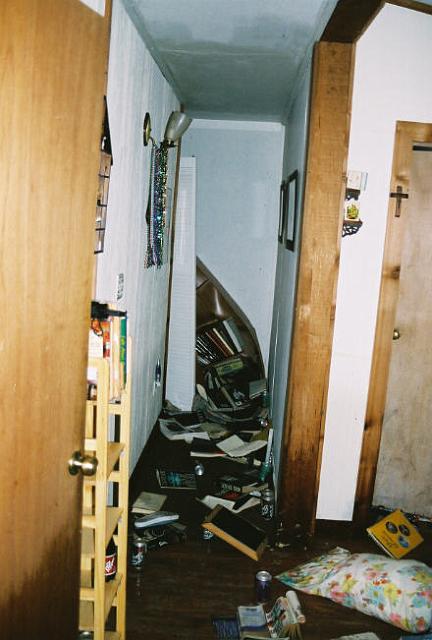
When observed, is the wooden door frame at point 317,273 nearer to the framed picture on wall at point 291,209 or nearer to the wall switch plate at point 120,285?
the framed picture on wall at point 291,209

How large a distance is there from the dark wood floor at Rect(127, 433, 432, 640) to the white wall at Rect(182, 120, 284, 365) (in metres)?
2.37

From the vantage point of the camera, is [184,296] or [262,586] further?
[184,296]

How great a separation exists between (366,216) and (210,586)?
5.98ft

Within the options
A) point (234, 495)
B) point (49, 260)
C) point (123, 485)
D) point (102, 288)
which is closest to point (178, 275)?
point (234, 495)

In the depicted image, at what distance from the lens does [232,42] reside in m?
2.60

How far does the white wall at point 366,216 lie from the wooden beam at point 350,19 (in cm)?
20

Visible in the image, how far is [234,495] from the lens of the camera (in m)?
3.03

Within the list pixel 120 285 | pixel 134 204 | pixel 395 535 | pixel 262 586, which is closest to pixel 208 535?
pixel 262 586

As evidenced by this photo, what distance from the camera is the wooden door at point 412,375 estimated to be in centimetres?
265

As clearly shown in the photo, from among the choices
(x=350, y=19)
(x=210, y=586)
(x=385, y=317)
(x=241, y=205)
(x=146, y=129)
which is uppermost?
(x=350, y=19)

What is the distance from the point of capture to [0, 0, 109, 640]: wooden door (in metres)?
0.90

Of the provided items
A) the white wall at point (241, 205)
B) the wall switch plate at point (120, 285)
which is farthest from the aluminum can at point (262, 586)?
the white wall at point (241, 205)

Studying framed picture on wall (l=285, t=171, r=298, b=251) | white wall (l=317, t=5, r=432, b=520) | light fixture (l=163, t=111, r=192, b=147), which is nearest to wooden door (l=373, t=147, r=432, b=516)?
white wall (l=317, t=5, r=432, b=520)

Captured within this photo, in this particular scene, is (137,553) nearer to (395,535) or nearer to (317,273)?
(395,535)
